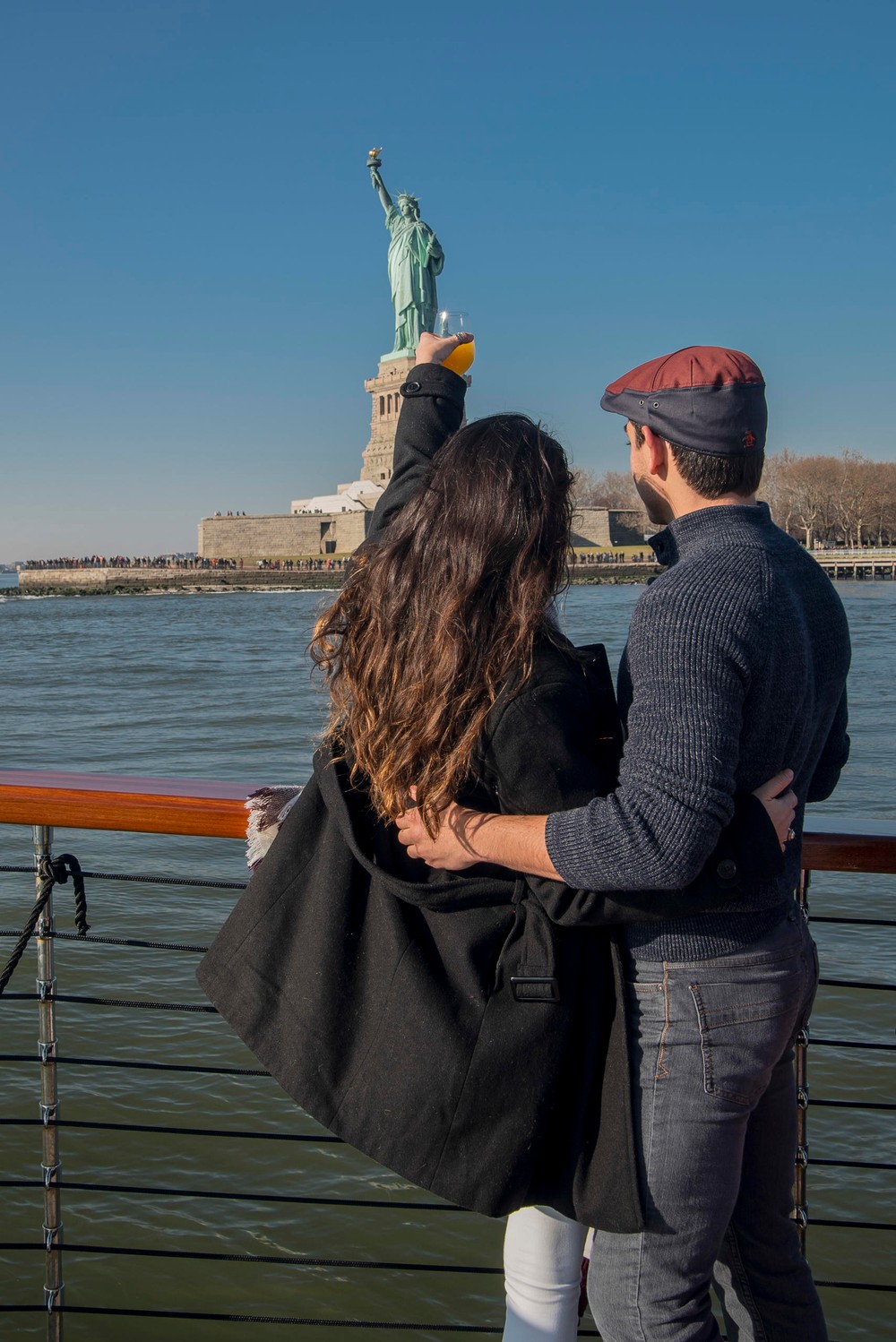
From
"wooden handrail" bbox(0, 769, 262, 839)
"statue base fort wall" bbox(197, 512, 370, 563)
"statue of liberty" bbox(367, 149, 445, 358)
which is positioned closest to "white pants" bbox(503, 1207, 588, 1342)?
"wooden handrail" bbox(0, 769, 262, 839)

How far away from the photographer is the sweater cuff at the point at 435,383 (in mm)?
1491

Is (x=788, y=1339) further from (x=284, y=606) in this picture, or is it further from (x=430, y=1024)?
(x=284, y=606)

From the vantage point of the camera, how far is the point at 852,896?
20.0 feet

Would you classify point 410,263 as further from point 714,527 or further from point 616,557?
point 714,527

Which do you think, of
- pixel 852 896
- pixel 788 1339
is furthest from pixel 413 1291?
pixel 852 896

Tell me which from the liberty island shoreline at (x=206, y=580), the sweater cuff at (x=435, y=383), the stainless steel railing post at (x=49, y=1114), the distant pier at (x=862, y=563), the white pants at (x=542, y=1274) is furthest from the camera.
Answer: the distant pier at (x=862, y=563)

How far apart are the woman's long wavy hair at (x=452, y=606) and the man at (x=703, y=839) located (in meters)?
0.08

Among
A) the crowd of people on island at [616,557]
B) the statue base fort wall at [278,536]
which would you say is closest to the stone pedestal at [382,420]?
the statue base fort wall at [278,536]

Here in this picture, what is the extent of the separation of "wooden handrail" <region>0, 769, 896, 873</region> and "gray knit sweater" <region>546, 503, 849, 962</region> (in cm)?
34

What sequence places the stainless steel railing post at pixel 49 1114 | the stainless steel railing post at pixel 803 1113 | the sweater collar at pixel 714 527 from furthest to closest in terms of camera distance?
the stainless steel railing post at pixel 49 1114 < the stainless steel railing post at pixel 803 1113 < the sweater collar at pixel 714 527

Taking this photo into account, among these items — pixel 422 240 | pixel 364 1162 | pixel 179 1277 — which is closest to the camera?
pixel 179 1277

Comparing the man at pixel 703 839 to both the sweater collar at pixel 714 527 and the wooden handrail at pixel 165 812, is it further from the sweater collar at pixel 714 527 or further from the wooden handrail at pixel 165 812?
the wooden handrail at pixel 165 812

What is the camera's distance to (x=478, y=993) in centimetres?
121

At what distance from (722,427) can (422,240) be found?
46.2 meters
